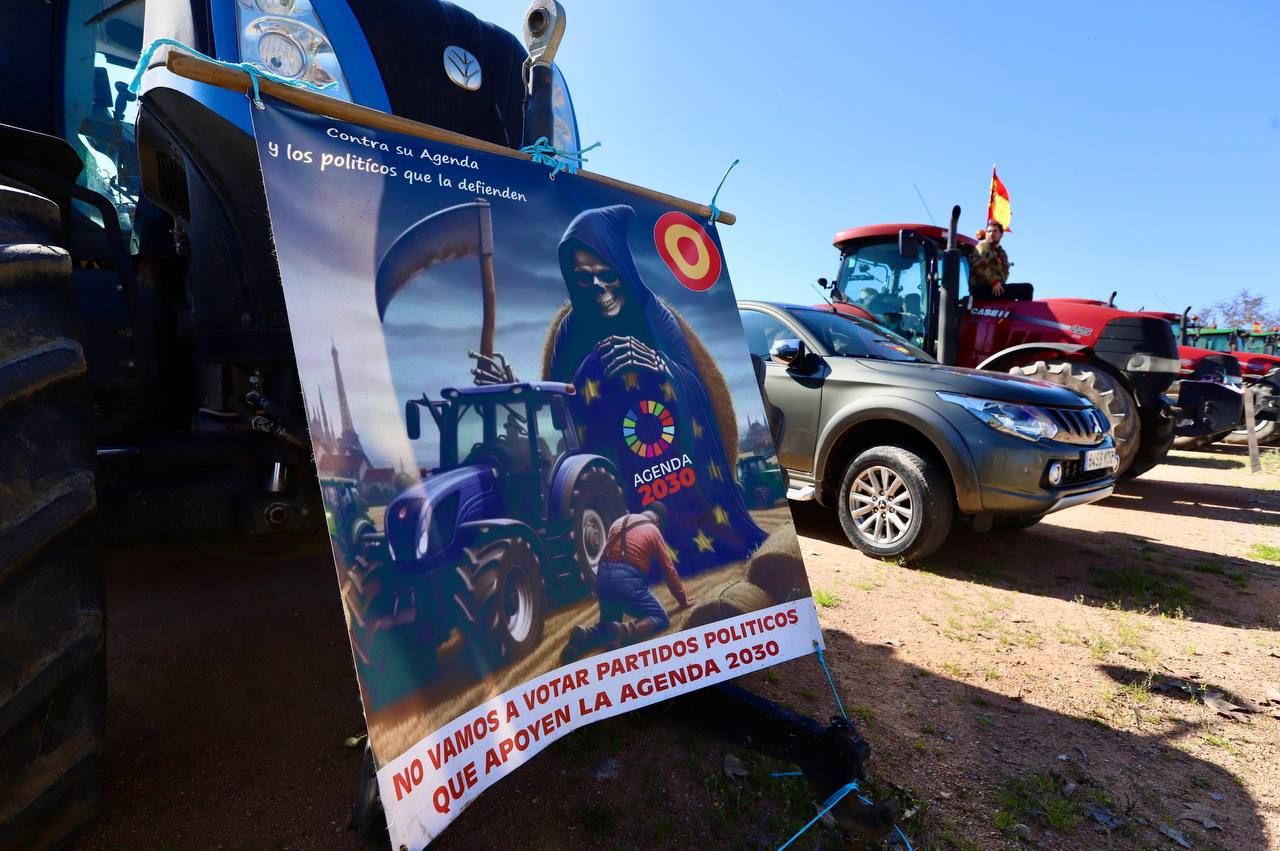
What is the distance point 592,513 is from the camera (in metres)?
1.63

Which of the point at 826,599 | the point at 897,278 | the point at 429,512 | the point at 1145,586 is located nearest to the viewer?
the point at 429,512

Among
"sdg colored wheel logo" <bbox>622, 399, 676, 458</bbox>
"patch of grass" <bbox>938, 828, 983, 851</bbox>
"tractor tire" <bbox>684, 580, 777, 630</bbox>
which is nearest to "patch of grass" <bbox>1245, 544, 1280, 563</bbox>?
"patch of grass" <bbox>938, 828, 983, 851</bbox>

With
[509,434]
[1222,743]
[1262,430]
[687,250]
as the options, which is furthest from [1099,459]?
[1262,430]

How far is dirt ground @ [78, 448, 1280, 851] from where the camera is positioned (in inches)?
71.7

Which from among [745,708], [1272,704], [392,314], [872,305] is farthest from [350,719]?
[872,305]

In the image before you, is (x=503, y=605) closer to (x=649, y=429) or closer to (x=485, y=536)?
(x=485, y=536)

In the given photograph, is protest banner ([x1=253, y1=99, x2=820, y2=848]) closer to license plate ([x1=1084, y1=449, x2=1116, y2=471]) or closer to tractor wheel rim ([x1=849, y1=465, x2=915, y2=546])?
tractor wheel rim ([x1=849, y1=465, x2=915, y2=546])

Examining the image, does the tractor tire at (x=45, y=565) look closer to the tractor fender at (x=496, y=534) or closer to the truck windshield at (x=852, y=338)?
the tractor fender at (x=496, y=534)

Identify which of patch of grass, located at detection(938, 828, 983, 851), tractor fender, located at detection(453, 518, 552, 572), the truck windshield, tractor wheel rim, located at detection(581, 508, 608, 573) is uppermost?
the truck windshield

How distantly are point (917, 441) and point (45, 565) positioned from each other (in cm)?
452

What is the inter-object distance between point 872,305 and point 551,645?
7.48m

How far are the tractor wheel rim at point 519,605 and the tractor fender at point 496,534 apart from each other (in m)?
0.07

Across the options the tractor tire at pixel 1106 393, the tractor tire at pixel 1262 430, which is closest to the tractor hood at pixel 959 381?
the tractor tire at pixel 1106 393

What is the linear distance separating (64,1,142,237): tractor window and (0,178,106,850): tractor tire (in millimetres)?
1326
